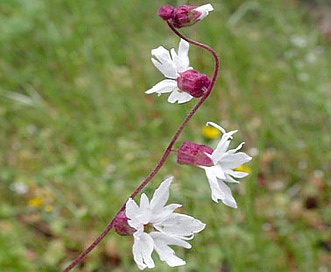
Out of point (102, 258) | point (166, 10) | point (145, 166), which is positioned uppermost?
point (166, 10)

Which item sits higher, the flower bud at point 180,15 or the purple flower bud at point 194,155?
the flower bud at point 180,15

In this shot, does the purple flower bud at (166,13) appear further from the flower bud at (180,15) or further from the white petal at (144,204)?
the white petal at (144,204)

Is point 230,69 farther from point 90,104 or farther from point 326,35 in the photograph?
point 326,35

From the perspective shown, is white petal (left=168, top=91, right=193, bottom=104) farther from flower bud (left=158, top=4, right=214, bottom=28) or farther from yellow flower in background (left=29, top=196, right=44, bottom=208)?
yellow flower in background (left=29, top=196, right=44, bottom=208)

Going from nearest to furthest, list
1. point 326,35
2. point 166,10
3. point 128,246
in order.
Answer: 1. point 166,10
2. point 128,246
3. point 326,35

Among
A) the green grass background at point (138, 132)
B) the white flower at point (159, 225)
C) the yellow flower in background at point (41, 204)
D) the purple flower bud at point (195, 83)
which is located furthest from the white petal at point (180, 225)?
the yellow flower in background at point (41, 204)

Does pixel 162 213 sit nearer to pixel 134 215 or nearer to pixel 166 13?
pixel 134 215

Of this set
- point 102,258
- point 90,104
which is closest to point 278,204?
point 102,258
